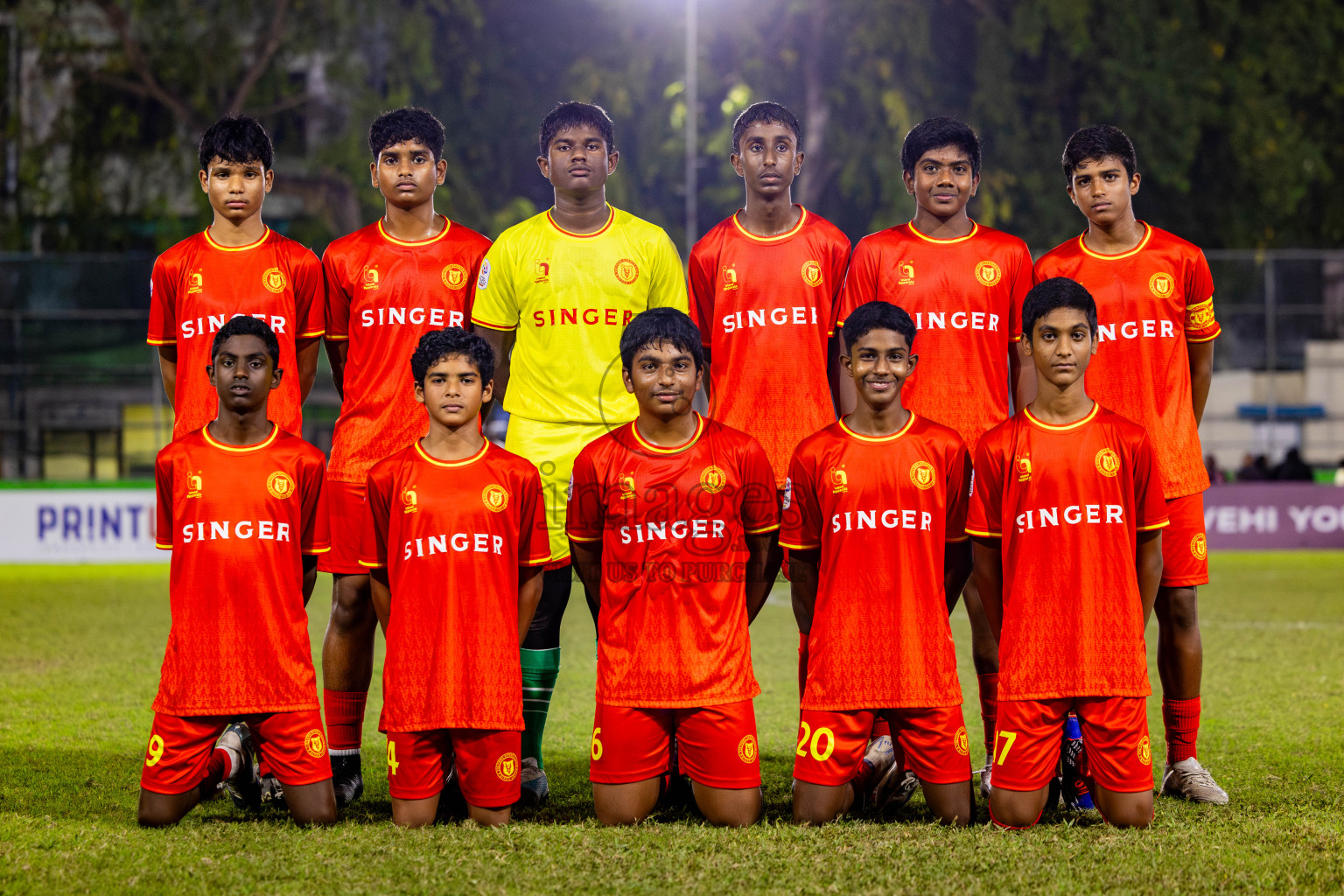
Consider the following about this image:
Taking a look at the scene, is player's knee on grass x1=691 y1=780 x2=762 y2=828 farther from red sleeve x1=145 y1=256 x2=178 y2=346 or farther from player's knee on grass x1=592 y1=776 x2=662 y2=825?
red sleeve x1=145 y1=256 x2=178 y2=346

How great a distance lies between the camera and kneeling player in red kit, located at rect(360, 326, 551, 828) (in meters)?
4.13

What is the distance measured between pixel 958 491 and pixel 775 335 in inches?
36.0

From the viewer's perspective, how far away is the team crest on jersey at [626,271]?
15.7 ft

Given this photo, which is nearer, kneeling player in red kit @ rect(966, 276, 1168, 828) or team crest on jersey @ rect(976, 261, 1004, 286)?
kneeling player in red kit @ rect(966, 276, 1168, 828)

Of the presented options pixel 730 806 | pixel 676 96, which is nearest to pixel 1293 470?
pixel 676 96

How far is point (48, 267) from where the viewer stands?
16.3m

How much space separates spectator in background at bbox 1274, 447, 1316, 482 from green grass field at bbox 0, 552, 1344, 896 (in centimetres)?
994

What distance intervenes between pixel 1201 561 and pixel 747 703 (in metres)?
1.73

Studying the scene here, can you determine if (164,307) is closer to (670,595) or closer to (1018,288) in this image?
(670,595)

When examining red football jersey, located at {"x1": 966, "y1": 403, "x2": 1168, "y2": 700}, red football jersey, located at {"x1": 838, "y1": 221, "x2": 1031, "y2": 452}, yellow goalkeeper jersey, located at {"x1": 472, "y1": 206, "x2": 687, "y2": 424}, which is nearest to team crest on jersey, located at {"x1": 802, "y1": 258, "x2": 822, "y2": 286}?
red football jersey, located at {"x1": 838, "y1": 221, "x2": 1031, "y2": 452}

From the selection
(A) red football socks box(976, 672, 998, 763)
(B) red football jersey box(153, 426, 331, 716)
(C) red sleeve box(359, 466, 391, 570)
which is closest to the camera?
(B) red football jersey box(153, 426, 331, 716)

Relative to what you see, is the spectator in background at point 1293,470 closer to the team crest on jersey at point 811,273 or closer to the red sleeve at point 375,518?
the team crest on jersey at point 811,273

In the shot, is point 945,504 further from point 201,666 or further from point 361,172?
point 361,172

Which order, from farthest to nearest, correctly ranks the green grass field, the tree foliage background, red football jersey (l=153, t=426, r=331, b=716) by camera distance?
the tree foliage background < red football jersey (l=153, t=426, r=331, b=716) < the green grass field
